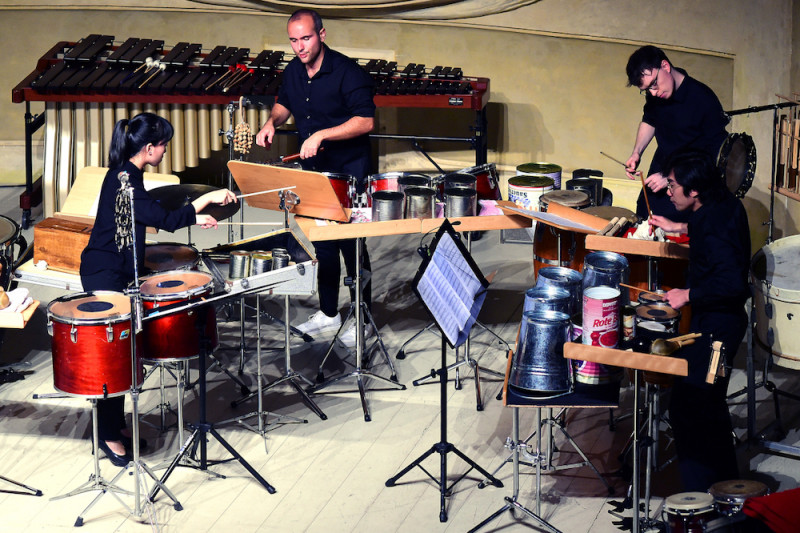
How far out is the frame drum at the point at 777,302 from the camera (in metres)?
4.61

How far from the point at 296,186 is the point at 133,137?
2.73 feet

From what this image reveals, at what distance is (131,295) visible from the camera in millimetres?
4168

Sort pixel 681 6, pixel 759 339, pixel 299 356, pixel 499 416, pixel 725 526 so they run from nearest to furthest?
1. pixel 725 526
2. pixel 759 339
3. pixel 499 416
4. pixel 299 356
5. pixel 681 6

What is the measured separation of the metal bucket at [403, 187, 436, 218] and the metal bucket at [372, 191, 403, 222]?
0.03 m

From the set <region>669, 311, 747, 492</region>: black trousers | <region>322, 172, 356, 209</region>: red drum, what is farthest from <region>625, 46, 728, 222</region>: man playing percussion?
<region>322, 172, 356, 209</region>: red drum

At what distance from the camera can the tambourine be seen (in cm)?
488

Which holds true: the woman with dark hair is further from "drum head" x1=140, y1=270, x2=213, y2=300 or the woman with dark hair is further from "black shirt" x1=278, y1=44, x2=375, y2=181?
"black shirt" x1=278, y1=44, x2=375, y2=181

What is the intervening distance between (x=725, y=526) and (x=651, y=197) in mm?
2469

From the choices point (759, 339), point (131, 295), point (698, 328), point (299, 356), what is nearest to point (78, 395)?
point (131, 295)

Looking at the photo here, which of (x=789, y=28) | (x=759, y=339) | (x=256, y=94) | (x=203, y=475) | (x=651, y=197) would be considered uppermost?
(x=789, y=28)

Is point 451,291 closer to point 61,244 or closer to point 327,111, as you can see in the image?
point 327,111

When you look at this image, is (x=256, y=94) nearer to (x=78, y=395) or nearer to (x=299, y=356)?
(x=299, y=356)

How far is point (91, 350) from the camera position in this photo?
4.29 m

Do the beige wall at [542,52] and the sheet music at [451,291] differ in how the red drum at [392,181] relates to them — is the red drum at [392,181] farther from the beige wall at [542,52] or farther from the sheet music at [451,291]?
the beige wall at [542,52]
